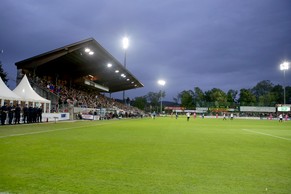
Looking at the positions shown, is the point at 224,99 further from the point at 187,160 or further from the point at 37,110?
the point at 187,160

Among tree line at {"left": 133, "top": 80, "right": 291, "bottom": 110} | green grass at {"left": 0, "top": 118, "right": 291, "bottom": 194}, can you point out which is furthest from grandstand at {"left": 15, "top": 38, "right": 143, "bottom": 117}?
tree line at {"left": 133, "top": 80, "right": 291, "bottom": 110}

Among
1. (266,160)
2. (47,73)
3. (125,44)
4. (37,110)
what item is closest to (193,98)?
(125,44)

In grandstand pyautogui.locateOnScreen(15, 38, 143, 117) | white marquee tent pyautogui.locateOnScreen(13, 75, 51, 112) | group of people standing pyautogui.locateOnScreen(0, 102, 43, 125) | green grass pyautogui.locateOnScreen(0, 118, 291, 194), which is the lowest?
green grass pyautogui.locateOnScreen(0, 118, 291, 194)

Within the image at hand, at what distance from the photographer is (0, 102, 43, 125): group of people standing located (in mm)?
24234

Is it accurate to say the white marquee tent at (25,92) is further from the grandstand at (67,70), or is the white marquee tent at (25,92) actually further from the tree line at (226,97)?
the tree line at (226,97)

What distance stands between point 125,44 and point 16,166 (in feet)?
188

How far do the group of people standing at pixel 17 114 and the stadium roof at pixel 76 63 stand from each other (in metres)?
9.13

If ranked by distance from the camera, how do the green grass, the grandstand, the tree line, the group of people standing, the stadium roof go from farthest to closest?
1. the tree line
2. the grandstand
3. the stadium roof
4. the group of people standing
5. the green grass

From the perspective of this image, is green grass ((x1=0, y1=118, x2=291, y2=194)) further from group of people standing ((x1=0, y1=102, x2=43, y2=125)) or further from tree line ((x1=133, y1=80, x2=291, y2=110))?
tree line ((x1=133, y1=80, x2=291, y2=110))

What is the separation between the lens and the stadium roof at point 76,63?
1403 inches

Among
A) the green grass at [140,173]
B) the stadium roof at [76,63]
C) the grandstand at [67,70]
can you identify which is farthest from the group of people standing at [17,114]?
the green grass at [140,173]

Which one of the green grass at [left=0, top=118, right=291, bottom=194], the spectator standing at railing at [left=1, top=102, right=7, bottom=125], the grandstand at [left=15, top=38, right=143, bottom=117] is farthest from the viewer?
the grandstand at [left=15, top=38, right=143, bottom=117]

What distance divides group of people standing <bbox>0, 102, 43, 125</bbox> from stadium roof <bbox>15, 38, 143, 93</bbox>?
9.13 metres

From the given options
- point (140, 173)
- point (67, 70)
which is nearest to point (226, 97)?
point (67, 70)
